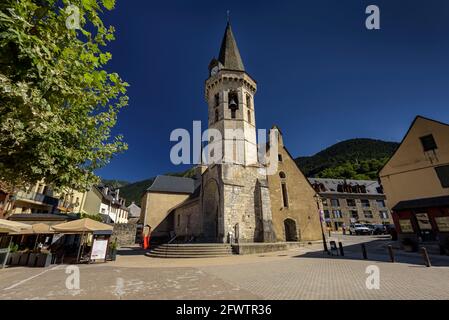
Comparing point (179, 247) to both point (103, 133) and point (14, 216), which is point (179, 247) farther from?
point (14, 216)

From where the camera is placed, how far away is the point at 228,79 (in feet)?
71.1

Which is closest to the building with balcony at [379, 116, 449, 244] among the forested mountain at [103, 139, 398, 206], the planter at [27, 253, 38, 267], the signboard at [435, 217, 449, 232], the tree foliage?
the signboard at [435, 217, 449, 232]

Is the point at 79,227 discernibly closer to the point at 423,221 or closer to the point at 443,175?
the point at 423,221

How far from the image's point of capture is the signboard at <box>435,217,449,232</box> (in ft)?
43.0

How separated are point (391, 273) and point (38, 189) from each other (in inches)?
1203

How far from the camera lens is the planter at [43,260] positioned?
10547mm

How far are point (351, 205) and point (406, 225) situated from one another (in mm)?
33783

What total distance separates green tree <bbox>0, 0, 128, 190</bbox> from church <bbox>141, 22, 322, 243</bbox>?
1294cm

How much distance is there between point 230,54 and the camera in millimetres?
24047

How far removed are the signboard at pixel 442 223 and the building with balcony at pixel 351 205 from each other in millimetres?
30579

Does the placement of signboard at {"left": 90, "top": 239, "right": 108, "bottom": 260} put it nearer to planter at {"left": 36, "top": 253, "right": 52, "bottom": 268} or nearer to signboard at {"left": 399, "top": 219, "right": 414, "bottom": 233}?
planter at {"left": 36, "top": 253, "right": 52, "bottom": 268}

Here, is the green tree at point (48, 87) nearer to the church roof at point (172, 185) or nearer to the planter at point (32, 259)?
the planter at point (32, 259)
